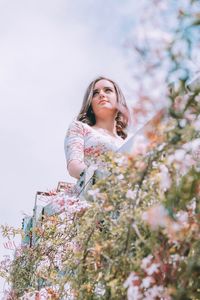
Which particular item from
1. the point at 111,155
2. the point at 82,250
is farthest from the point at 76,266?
the point at 111,155

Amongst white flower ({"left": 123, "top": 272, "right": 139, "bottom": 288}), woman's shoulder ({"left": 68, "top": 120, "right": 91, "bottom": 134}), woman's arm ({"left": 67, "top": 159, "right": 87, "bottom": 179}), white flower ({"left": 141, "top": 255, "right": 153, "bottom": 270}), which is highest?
woman's shoulder ({"left": 68, "top": 120, "right": 91, "bottom": 134})

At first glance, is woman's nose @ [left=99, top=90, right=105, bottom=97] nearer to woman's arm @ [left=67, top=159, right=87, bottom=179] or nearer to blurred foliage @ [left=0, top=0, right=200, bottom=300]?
woman's arm @ [left=67, top=159, right=87, bottom=179]

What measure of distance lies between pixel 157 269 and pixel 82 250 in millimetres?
564

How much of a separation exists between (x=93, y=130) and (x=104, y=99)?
226 millimetres

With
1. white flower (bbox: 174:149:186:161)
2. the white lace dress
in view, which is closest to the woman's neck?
the white lace dress

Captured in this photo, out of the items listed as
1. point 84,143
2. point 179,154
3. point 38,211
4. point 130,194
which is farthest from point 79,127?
point 179,154

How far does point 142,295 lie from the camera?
2.04m

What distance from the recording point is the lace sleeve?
3.97m

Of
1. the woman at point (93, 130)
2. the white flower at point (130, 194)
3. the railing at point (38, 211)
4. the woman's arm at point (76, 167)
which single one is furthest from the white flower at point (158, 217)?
the railing at point (38, 211)

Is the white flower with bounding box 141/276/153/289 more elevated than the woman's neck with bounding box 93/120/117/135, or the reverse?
the woman's neck with bounding box 93/120/117/135

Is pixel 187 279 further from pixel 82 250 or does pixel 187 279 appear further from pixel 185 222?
pixel 82 250

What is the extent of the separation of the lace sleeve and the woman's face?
20 centimetres

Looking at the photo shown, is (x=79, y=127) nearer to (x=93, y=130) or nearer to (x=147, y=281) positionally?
(x=93, y=130)

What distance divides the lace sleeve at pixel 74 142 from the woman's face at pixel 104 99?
200mm
